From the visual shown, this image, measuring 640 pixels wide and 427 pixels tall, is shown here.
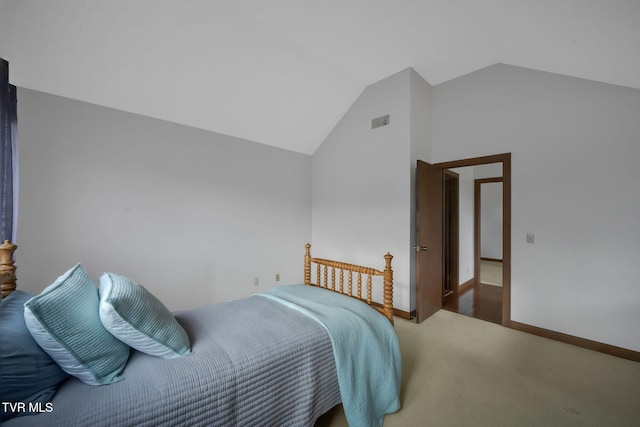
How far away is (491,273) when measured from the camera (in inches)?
218

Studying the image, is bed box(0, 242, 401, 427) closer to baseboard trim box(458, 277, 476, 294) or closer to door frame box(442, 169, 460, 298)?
door frame box(442, 169, 460, 298)

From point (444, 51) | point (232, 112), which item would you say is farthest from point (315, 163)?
point (444, 51)

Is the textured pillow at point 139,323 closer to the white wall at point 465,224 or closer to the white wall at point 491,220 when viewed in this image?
the white wall at point 465,224

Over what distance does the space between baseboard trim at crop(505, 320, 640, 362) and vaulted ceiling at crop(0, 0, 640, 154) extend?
2.31 m

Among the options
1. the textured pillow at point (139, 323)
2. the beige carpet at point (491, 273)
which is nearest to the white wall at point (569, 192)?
the beige carpet at point (491, 273)

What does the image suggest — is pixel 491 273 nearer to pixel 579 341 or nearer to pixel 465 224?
pixel 465 224

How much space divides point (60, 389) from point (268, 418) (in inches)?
32.4

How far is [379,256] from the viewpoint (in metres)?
3.39

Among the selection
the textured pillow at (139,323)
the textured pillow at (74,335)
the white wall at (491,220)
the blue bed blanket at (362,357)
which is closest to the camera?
the textured pillow at (74,335)

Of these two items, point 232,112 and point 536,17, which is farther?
point 232,112

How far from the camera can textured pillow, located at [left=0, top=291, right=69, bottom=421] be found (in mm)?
825

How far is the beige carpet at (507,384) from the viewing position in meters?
1.60

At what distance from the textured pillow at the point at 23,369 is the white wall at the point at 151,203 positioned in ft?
5.78

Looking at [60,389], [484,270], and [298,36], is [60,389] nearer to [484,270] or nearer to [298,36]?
[298,36]
